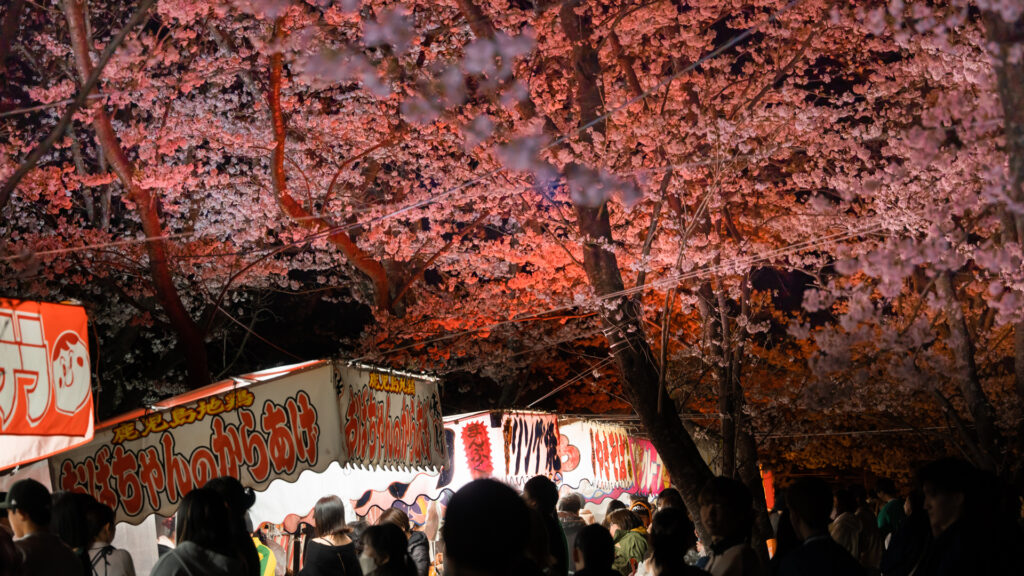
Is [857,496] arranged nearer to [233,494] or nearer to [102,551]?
[233,494]

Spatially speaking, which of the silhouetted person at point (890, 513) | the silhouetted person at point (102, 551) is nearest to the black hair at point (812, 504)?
the silhouetted person at point (102, 551)

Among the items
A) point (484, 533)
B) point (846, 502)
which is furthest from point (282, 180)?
point (484, 533)

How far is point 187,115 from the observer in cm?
1811

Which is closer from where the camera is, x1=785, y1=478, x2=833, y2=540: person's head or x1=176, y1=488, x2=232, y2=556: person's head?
x1=176, y1=488, x2=232, y2=556: person's head

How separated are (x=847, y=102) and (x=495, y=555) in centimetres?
1461

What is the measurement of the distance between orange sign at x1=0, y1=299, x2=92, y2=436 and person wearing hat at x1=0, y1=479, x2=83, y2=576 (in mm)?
2335

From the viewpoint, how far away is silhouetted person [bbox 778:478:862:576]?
4422 millimetres

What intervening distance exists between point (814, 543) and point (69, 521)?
416 cm

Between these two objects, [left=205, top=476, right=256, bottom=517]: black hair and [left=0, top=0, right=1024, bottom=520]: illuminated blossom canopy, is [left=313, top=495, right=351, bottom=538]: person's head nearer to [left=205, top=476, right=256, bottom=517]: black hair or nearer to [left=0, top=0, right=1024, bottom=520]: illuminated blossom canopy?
[left=205, top=476, right=256, bottom=517]: black hair

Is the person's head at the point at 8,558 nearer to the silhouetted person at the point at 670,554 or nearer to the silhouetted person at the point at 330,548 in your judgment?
the silhouetted person at the point at 330,548

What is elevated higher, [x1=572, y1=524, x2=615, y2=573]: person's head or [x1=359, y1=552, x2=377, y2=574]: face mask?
[x1=572, y1=524, x2=615, y2=573]: person's head

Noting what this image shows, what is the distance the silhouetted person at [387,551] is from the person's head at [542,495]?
2.89ft

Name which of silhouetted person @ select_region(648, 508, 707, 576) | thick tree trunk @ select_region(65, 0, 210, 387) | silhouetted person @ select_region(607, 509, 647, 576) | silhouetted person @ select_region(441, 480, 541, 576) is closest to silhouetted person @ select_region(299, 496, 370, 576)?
silhouetted person @ select_region(648, 508, 707, 576)

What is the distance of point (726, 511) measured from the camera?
474 centimetres
